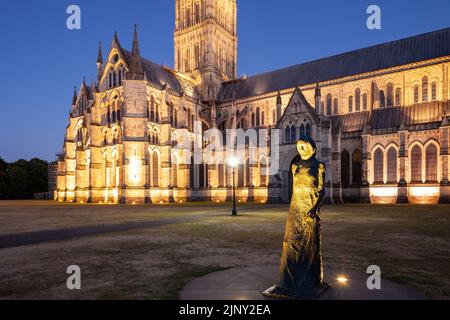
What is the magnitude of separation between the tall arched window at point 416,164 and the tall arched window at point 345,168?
723 cm

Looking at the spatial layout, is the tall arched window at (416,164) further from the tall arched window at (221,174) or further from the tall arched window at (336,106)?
the tall arched window at (221,174)

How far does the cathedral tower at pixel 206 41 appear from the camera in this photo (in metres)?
59.9

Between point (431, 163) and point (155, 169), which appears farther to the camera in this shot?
point (155, 169)

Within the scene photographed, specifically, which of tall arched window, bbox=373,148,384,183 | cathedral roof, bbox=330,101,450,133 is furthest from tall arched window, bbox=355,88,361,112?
tall arched window, bbox=373,148,384,183

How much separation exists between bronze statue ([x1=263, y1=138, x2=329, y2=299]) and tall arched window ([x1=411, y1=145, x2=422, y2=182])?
36.4 metres

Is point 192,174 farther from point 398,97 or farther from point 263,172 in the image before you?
point 398,97

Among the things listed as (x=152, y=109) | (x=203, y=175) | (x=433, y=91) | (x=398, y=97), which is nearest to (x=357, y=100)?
(x=398, y=97)

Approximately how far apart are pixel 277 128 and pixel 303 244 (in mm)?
35817

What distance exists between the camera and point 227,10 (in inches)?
2581

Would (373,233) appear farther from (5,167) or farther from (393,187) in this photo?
(5,167)

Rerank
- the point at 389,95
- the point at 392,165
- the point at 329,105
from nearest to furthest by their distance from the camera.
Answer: the point at 392,165 < the point at 389,95 < the point at 329,105

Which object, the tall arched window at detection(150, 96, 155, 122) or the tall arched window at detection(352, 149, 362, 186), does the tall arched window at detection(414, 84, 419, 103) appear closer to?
the tall arched window at detection(352, 149, 362, 186)

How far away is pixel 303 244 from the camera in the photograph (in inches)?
217

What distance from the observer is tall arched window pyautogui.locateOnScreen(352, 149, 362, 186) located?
3929cm
